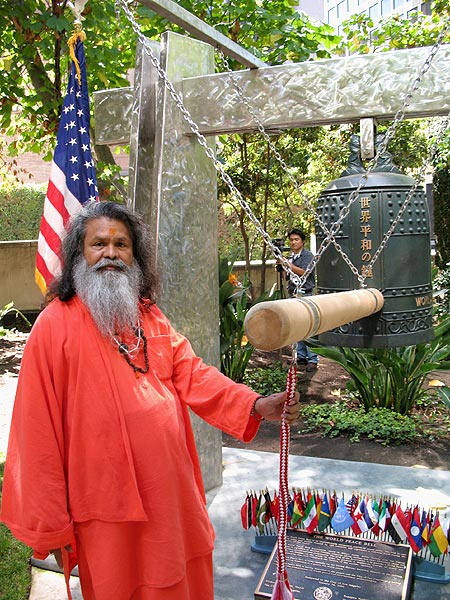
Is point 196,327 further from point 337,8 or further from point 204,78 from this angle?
point 337,8

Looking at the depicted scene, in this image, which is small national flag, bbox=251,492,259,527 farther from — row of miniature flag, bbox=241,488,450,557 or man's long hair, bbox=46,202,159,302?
man's long hair, bbox=46,202,159,302

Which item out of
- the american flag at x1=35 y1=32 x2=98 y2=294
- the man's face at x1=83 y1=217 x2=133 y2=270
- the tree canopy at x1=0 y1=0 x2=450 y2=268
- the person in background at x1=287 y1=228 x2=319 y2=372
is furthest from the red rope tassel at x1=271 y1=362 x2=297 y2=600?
the person in background at x1=287 y1=228 x2=319 y2=372

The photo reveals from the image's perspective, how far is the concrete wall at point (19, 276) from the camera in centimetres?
1178

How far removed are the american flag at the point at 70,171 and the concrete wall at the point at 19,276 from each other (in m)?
7.97

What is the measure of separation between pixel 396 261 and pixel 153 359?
1.10 metres

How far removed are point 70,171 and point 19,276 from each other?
8.68m

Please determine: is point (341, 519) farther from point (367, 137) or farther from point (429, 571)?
point (367, 137)

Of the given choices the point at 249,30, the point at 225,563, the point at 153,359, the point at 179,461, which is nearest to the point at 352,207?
the point at 153,359

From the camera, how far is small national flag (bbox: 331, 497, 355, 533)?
319 cm

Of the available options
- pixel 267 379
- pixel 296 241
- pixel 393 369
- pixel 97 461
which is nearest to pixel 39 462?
pixel 97 461

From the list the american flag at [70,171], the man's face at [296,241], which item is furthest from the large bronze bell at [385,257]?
the man's face at [296,241]

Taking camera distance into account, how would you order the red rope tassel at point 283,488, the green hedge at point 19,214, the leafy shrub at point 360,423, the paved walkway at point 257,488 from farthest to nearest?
the green hedge at point 19,214 < the leafy shrub at point 360,423 < the paved walkway at point 257,488 < the red rope tassel at point 283,488

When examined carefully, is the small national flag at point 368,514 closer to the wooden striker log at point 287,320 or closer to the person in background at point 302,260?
the wooden striker log at point 287,320

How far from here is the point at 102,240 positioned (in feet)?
8.14
